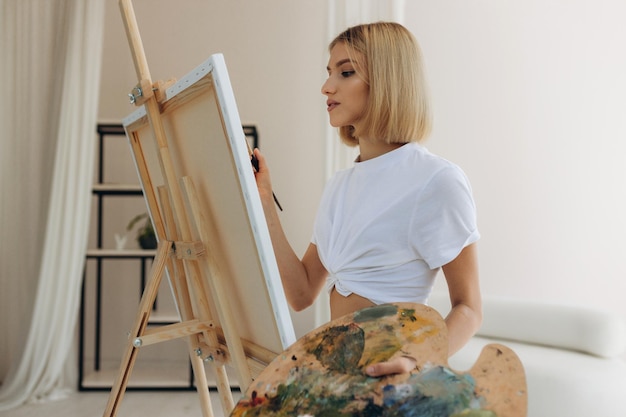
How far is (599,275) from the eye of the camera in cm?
367

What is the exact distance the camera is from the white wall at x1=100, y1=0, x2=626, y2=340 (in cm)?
369

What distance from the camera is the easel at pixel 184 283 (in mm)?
1205

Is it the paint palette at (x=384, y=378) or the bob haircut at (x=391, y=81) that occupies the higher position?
the bob haircut at (x=391, y=81)

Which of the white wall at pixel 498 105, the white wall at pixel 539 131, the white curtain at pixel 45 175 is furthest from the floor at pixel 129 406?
the white wall at pixel 539 131

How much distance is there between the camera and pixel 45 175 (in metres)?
3.26

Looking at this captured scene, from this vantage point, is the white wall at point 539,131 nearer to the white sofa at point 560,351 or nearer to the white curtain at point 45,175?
the white sofa at point 560,351

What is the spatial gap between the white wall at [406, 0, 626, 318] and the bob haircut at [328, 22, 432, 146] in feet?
8.77

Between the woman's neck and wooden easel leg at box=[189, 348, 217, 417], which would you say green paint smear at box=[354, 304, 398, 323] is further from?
wooden easel leg at box=[189, 348, 217, 417]

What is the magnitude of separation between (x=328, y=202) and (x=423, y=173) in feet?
0.87

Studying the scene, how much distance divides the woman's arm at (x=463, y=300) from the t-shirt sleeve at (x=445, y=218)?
0.02 meters

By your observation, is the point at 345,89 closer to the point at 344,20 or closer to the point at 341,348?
the point at 341,348

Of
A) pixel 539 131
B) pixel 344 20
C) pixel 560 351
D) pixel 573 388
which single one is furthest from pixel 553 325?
pixel 344 20

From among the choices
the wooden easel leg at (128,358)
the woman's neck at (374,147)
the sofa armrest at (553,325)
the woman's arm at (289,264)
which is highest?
the woman's neck at (374,147)

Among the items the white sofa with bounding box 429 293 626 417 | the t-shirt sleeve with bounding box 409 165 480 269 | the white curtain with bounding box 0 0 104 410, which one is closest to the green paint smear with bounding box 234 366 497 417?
the t-shirt sleeve with bounding box 409 165 480 269
